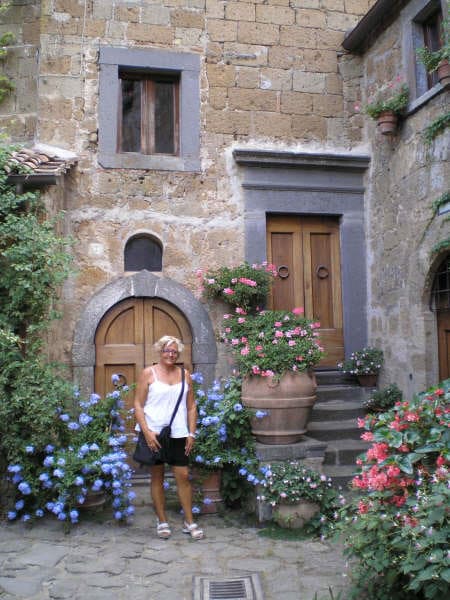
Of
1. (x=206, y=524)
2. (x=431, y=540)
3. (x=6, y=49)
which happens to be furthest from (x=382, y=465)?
(x=6, y=49)

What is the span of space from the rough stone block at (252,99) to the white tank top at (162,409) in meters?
3.70

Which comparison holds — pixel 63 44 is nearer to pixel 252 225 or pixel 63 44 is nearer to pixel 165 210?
pixel 165 210

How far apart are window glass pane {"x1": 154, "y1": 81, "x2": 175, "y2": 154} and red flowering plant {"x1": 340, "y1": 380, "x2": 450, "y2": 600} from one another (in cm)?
446

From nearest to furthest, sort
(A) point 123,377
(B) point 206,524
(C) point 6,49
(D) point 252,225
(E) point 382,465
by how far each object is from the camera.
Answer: (E) point 382,465
(B) point 206,524
(A) point 123,377
(D) point 252,225
(C) point 6,49

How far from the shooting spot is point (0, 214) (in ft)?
18.1

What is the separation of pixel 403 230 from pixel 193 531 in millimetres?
3678

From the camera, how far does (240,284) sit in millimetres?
6273

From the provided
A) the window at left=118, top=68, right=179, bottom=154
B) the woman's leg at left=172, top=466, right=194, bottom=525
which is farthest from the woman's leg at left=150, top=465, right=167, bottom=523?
the window at left=118, top=68, right=179, bottom=154

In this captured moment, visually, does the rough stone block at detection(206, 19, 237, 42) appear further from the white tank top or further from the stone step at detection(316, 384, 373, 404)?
the white tank top

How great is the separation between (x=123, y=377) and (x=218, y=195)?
228 cm

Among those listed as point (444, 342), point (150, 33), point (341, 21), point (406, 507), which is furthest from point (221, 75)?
point (406, 507)

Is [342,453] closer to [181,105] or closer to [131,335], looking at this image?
[131,335]

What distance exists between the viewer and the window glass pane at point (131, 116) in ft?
22.1

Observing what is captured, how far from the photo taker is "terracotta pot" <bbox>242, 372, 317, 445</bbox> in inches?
201
